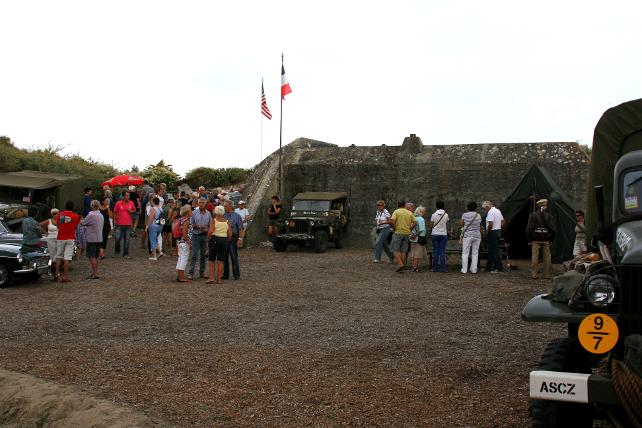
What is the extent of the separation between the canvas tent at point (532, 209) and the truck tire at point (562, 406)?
1189cm

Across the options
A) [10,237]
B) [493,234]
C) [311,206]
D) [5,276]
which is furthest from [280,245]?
[5,276]

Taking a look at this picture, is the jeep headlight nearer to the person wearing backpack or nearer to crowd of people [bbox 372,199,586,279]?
crowd of people [bbox 372,199,586,279]

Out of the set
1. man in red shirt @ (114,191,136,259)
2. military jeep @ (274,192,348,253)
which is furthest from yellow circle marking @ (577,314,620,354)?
military jeep @ (274,192,348,253)

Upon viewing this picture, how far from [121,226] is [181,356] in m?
10.5

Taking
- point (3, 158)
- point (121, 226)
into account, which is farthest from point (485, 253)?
point (3, 158)

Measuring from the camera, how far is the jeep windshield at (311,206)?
21.5m

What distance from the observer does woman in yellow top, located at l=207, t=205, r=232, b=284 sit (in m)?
13.6

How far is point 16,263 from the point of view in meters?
13.8

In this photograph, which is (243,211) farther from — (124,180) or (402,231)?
(402,231)

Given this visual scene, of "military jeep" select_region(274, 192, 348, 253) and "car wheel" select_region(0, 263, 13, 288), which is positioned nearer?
"car wheel" select_region(0, 263, 13, 288)

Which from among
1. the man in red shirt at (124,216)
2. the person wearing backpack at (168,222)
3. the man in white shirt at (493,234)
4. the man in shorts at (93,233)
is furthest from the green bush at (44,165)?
the man in white shirt at (493,234)

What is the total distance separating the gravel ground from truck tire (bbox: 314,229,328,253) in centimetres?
547

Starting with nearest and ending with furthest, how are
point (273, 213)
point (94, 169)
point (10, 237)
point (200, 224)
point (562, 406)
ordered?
1. point (562, 406)
2. point (200, 224)
3. point (10, 237)
4. point (273, 213)
5. point (94, 169)

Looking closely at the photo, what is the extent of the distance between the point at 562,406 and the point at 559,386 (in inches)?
14.9
